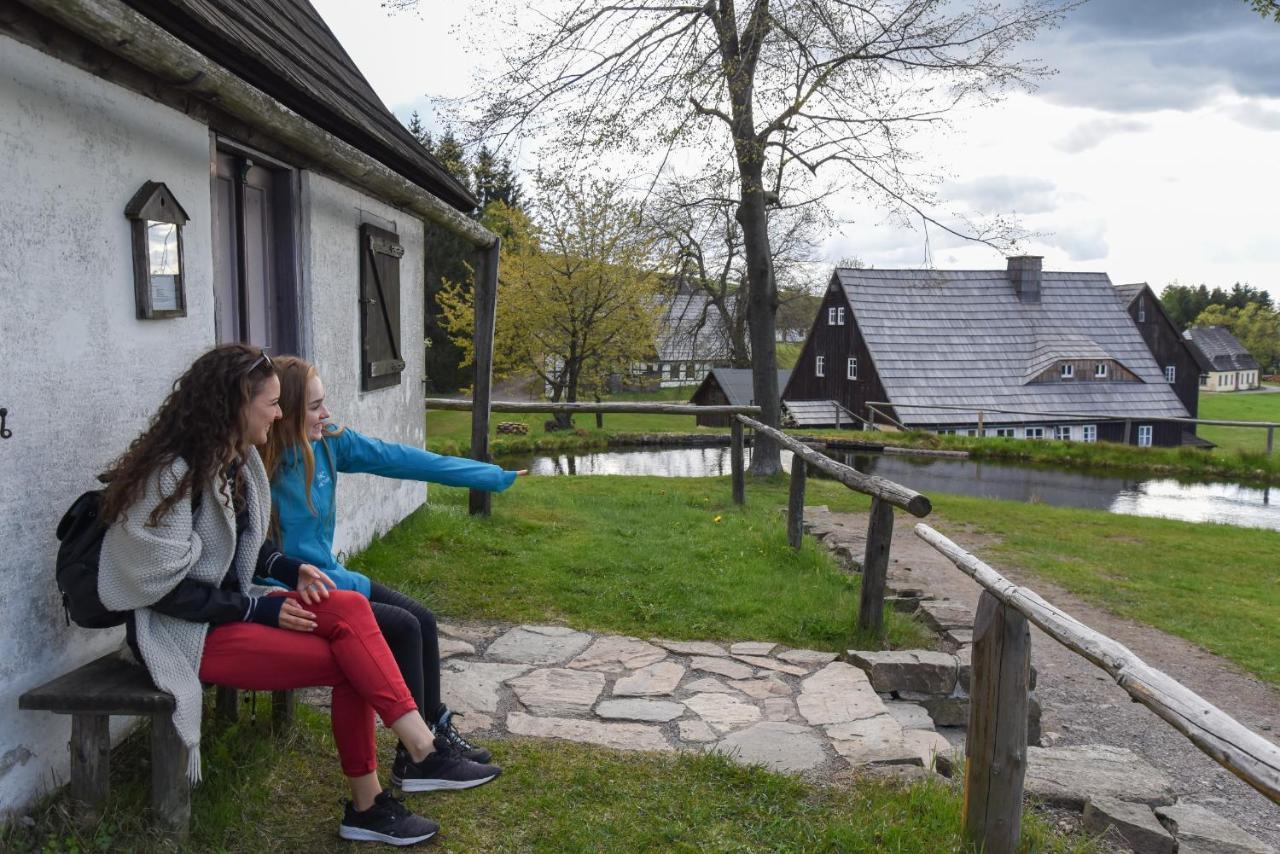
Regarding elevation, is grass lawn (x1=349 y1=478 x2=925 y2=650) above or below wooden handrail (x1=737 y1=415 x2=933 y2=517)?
below

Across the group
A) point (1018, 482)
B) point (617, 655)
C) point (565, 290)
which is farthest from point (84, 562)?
point (565, 290)

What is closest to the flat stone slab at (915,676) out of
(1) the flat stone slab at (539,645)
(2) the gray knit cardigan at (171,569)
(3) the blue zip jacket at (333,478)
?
(1) the flat stone slab at (539,645)

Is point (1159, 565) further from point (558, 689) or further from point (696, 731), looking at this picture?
point (558, 689)

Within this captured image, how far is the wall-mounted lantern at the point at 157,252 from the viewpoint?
3484 mm

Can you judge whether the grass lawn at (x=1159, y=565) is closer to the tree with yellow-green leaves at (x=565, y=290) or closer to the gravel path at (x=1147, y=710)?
the gravel path at (x=1147, y=710)

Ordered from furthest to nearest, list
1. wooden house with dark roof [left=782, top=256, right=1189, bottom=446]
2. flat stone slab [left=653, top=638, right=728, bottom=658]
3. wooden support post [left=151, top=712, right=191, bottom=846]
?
1. wooden house with dark roof [left=782, top=256, right=1189, bottom=446]
2. flat stone slab [left=653, top=638, right=728, bottom=658]
3. wooden support post [left=151, top=712, right=191, bottom=846]

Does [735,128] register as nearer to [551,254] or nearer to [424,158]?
[424,158]

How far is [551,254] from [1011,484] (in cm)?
1554

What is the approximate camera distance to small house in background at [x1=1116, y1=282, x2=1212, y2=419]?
37.6 m

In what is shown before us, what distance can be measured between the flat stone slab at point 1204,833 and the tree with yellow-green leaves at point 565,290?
2617cm

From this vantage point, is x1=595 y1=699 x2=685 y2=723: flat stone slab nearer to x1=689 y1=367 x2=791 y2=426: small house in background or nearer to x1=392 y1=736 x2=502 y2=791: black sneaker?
x1=392 y1=736 x2=502 y2=791: black sneaker

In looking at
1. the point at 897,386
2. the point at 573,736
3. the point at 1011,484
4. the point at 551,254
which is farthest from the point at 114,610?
the point at 897,386

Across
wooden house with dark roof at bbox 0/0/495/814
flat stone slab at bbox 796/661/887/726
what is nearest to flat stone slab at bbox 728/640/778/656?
flat stone slab at bbox 796/661/887/726

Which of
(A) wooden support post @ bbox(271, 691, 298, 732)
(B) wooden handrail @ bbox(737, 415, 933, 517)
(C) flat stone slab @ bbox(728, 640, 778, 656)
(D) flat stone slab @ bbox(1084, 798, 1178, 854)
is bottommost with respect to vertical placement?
(D) flat stone slab @ bbox(1084, 798, 1178, 854)
